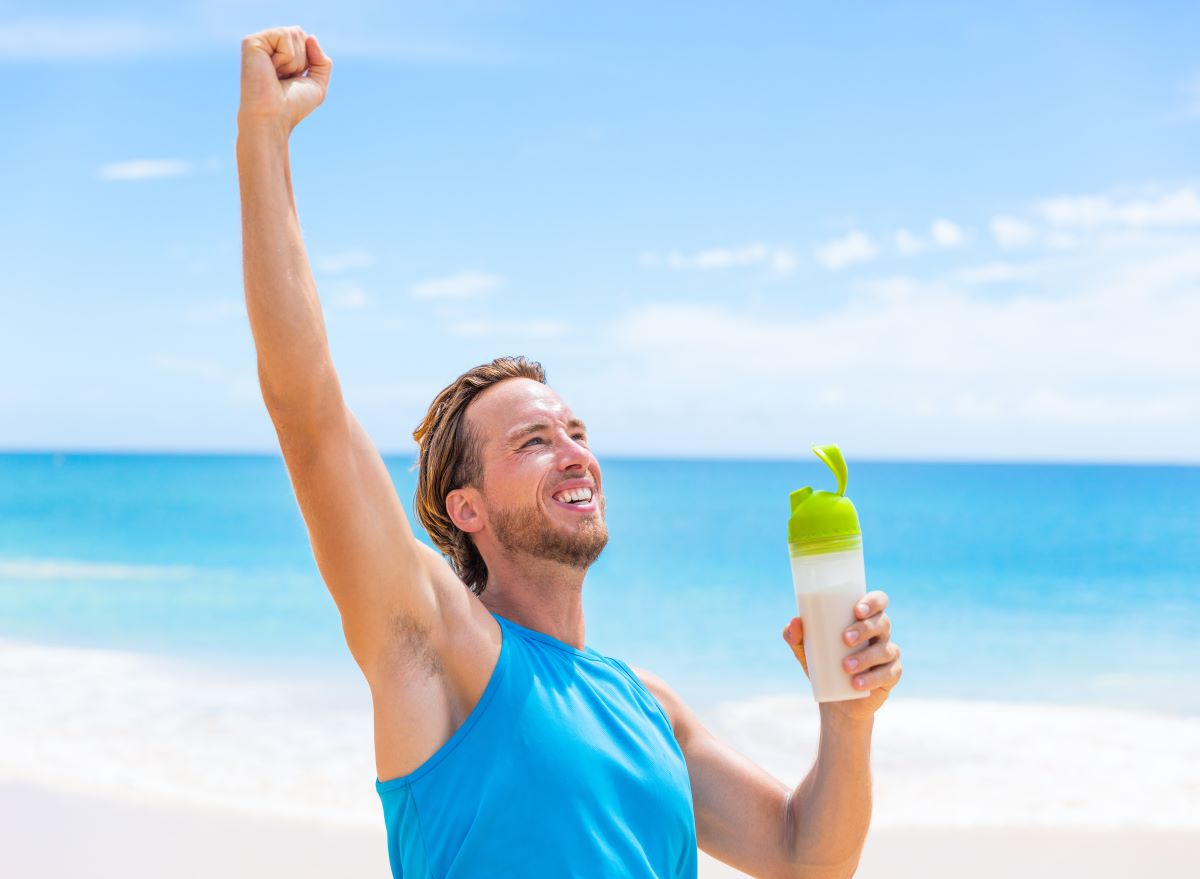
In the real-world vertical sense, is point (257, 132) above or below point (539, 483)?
above

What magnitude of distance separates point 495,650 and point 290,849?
4.28 metres

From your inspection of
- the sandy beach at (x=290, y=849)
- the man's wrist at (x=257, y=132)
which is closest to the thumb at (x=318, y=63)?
the man's wrist at (x=257, y=132)

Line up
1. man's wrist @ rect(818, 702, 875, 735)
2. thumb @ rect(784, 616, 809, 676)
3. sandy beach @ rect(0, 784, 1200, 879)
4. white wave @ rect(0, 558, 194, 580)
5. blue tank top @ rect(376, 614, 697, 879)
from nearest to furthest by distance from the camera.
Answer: blue tank top @ rect(376, 614, 697, 879) < thumb @ rect(784, 616, 809, 676) < man's wrist @ rect(818, 702, 875, 735) < sandy beach @ rect(0, 784, 1200, 879) < white wave @ rect(0, 558, 194, 580)

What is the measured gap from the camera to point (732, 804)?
2.51 metres

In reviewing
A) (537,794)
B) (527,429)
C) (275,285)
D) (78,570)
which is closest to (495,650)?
(537,794)

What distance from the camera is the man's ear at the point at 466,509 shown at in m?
2.46

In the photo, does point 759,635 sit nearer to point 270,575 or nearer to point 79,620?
point 79,620

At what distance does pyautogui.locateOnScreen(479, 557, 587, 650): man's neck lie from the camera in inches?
93.0

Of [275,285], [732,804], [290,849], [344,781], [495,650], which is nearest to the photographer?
[275,285]

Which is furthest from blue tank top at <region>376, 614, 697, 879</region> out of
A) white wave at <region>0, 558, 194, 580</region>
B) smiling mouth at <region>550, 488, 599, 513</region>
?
white wave at <region>0, 558, 194, 580</region>

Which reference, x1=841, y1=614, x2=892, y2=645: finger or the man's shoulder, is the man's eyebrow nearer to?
the man's shoulder

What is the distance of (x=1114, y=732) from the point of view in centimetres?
925

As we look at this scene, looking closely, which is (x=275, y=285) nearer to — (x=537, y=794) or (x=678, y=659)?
(x=537, y=794)

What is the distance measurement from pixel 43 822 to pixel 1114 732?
751 centimetres
